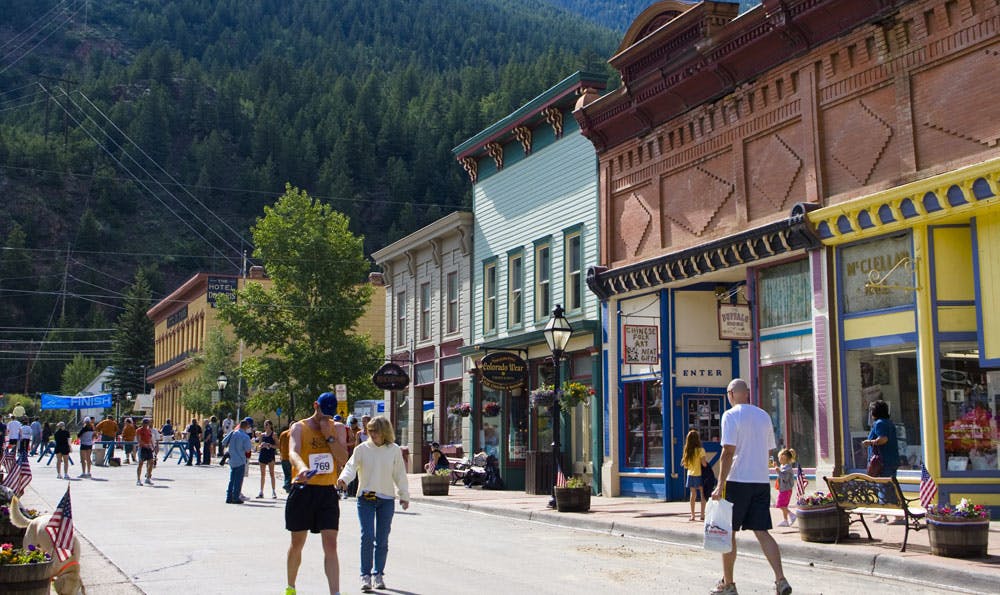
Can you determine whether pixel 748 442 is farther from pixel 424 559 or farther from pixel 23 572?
pixel 23 572

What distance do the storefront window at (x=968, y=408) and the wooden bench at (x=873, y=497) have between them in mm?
3182

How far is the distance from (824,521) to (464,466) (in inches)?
697

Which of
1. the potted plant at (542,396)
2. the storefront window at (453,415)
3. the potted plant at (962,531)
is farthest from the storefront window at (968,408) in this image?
the storefront window at (453,415)

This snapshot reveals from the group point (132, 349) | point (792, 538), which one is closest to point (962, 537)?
point (792, 538)

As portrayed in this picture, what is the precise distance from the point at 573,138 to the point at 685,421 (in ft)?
28.2

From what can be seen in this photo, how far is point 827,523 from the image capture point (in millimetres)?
13852

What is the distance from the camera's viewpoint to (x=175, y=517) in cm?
1889

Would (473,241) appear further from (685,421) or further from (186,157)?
(186,157)

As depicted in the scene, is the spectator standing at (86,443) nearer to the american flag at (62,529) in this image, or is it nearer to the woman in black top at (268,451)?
the woman in black top at (268,451)

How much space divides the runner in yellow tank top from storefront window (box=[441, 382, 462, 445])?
24305 mm

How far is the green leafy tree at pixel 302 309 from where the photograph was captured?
137 ft

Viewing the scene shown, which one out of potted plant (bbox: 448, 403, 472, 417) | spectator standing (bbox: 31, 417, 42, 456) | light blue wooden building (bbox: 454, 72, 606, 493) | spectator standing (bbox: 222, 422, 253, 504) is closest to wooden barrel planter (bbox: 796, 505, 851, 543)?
light blue wooden building (bbox: 454, 72, 606, 493)

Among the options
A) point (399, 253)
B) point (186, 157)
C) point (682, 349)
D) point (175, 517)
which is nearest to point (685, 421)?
point (682, 349)

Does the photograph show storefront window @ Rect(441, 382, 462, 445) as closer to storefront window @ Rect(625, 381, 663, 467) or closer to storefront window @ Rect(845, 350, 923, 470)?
storefront window @ Rect(625, 381, 663, 467)
